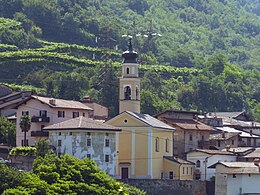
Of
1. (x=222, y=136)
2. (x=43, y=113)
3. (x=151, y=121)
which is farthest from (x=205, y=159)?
(x=43, y=113)

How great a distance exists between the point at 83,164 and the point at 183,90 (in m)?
75.1

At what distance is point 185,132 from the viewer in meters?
106

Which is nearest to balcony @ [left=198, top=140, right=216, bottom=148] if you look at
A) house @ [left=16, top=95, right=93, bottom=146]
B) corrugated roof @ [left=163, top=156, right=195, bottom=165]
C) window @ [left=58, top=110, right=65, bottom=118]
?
corrugated roof @ [left=163, top=156, right=195, bottom=165]

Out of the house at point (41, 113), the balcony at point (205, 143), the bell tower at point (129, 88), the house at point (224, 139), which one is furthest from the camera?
the house at point (224, 139)

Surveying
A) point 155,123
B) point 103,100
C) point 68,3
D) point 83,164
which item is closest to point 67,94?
point 103,100

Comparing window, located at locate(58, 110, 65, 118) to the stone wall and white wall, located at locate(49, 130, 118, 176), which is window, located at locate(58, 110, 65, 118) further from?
the stone wall

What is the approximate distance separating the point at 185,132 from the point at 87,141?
19070mm

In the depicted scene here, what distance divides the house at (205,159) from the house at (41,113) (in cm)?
1072

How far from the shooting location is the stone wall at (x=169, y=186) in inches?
3578

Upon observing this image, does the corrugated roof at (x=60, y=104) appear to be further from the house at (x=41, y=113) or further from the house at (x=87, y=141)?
the house at (x=87, y=141)

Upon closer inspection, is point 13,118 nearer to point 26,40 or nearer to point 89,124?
point 89,124

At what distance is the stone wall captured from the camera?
9088 centimetres

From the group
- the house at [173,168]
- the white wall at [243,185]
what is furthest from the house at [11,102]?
the white wall at [243,185]

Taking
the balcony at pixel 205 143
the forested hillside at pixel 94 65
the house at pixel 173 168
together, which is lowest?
the house at pixel 173 168
